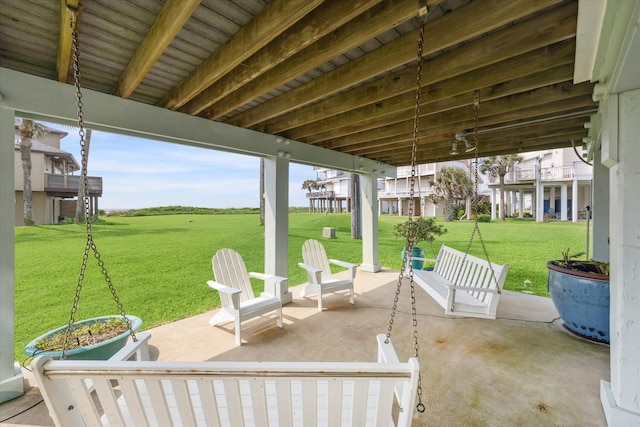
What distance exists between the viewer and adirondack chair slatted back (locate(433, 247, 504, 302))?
10.5ft

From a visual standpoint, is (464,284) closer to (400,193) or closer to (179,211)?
(179,211)

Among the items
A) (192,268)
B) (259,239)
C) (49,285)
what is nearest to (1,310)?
(49,285)

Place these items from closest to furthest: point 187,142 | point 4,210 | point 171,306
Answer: point 4,210, point 187,142, point 171,306

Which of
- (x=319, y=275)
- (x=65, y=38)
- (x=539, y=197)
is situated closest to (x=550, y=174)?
(x=539, y=197)

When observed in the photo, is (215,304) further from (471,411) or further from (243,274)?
(471,411)

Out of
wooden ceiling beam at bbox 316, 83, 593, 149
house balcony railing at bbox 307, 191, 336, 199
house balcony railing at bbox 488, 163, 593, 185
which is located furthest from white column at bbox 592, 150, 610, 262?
house balcony railing at bbox 307, 191, 336, 199

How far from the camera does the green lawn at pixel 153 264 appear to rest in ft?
13.5

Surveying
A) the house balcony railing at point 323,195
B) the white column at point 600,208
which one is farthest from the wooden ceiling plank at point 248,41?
the house balcony railing at point 323,195

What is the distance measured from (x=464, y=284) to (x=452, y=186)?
53.4 ft

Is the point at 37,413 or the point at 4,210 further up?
the point at 4,210

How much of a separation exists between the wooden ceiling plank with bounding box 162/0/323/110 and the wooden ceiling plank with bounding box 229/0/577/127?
2.48 feet

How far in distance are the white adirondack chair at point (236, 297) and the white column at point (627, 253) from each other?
2905 millimetres

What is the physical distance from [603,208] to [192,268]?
24.3ft

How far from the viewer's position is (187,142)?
3.21 meters
